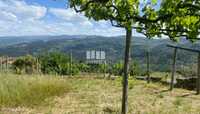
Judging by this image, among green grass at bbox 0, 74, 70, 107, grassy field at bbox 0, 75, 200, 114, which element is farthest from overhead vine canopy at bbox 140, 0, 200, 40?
green grass at bbox 0, 74, 70, 107

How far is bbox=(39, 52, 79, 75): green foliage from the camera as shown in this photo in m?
27.5

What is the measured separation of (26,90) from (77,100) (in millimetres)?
1454

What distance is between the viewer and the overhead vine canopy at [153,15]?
6.52m

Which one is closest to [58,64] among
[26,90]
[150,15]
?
[26,90]

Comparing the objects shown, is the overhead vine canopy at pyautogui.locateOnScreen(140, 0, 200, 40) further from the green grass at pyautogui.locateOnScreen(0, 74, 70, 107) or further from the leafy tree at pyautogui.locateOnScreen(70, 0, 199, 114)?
the green grass at pyautogui.locateOnScreen(0, 74, 70, 107)

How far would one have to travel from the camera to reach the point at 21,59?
28594mm

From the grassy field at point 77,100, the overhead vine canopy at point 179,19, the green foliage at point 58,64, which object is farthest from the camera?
the green foliage at point 58,64

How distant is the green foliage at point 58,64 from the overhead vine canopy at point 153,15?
19392 mm

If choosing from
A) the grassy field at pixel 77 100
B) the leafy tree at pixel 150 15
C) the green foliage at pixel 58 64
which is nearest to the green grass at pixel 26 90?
the grassy field at pixel 77 100

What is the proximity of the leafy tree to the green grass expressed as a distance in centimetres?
421

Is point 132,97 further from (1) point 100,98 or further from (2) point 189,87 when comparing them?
(2) point 189,87

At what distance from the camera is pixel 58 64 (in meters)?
28.4

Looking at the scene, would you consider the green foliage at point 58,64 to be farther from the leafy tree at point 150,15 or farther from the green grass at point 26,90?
the leafy tree at point 150,15

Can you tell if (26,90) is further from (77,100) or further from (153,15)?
(153,15)
